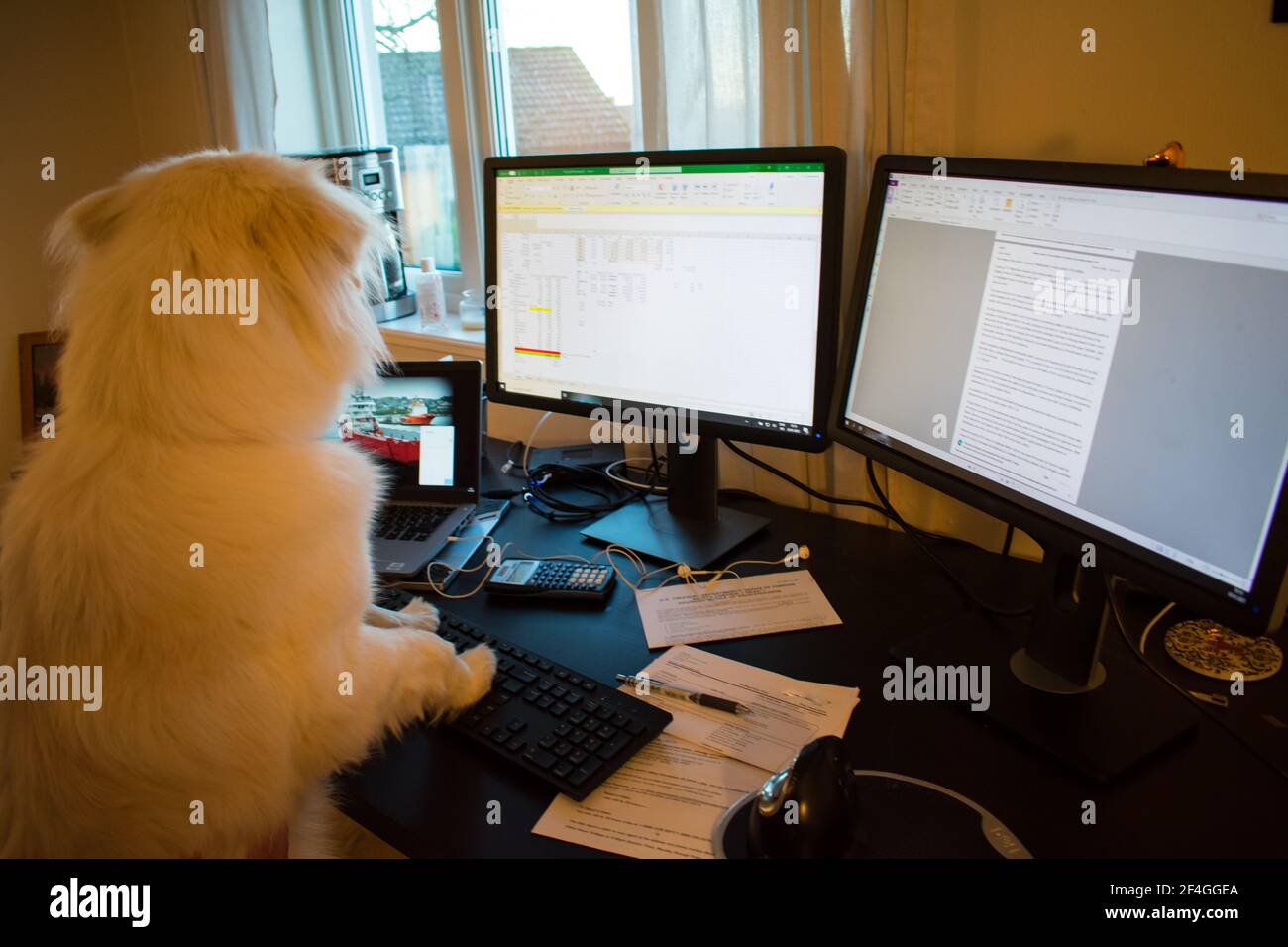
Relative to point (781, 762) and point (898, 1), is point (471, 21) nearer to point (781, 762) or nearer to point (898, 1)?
point (898, 1)

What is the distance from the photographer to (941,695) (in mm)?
1011

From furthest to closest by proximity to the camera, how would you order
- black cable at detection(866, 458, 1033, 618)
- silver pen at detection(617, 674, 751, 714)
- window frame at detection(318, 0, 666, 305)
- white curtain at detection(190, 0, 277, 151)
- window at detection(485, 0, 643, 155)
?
1. white curtain at detection(190, 0, 277, 151)
2. window frame at detection(318, 0, 666, 305)
3. window at detection(485, 0, 643, 155)
4. black cable at detection(866, 458, 1033, 618)
5. silver pen at detection(617, 674, 751, 714)

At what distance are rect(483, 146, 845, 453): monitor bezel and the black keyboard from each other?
47 cm

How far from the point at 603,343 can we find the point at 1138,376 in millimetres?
791

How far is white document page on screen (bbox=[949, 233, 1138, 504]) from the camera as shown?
0.87 meters

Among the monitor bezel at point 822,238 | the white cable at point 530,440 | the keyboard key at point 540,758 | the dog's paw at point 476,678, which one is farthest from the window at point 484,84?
the keyboard key at point 540,758

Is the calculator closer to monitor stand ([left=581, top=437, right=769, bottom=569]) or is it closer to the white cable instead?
monitor stand ([left=581, top=437, right=769, bottom=569])

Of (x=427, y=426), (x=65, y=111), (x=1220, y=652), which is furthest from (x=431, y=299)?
(x=1220, y=652)

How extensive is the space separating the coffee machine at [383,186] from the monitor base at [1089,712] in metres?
1.63

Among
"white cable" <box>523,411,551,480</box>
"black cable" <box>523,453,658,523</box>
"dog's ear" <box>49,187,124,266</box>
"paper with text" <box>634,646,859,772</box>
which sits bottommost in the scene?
"paper with text" <box>634,646,859,772</box>

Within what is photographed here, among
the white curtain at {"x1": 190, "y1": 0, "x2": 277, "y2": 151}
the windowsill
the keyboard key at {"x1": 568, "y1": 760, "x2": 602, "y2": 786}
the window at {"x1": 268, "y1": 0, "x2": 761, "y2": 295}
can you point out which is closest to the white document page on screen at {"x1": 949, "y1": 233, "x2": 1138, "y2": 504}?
the keyboard key at {"x1": 568, "y1": 760, "x2": 602, "y2": 786}

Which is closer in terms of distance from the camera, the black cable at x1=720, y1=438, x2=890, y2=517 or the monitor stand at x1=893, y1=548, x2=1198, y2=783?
the monitor stand at x1=893, y1=548, x2=1198, y2=783
